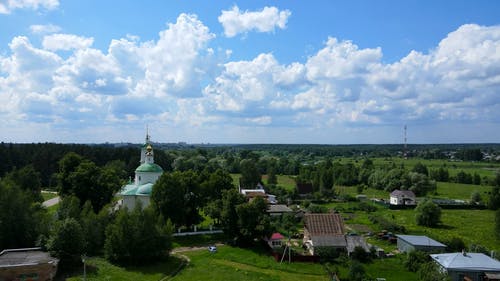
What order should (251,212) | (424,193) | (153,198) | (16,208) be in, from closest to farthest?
1. (16,208)
2. (251,212)
3. (153,198)
4. (424,193)

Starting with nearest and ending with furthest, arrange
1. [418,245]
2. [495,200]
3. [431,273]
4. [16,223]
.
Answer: [431,273], [16,223], [418,245], [495,200]

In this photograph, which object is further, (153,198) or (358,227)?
(358,227)

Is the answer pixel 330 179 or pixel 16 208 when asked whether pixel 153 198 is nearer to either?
pixel 16 208

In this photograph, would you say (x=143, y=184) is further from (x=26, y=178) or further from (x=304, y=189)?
(x=304, y=189)

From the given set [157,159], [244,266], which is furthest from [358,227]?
[157,159]

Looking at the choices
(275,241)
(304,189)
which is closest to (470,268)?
(275,241)

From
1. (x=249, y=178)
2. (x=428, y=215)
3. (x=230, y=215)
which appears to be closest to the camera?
(x=230, y=215)
